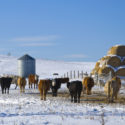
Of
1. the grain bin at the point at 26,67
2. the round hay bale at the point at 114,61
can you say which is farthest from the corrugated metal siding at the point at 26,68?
the round hay bale at the point at 114,61

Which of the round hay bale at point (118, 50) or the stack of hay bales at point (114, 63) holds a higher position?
the round hay bale at point (118, 50)

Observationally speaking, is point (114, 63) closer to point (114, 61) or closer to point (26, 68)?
point (114, 61)

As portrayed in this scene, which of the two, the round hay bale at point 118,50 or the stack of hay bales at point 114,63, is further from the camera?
the round hay bale at point 118,50

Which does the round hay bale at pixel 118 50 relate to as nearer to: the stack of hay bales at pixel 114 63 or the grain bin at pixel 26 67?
the stack of hay bales at pixel 114 63

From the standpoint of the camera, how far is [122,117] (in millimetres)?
9422

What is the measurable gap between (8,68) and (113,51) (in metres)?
43.6

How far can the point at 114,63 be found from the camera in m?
32.8

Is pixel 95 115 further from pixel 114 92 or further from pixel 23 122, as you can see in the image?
pixel 114 92

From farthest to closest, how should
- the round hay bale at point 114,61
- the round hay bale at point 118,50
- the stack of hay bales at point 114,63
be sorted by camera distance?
the round hay bale at point 118,50 → the round hay bale at point 114,61 → the stack of hay bales at point 114,63

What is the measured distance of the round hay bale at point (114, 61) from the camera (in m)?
32.6

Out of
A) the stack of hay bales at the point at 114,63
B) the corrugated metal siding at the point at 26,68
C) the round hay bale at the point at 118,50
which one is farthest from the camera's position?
the corrugated metal siding at the point at 26,68

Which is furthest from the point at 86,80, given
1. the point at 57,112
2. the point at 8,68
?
the point at 8,68

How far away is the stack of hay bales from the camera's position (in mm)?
31758

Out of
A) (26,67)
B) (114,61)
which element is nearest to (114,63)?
(114,61)
